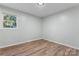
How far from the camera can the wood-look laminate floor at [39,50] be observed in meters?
0.71

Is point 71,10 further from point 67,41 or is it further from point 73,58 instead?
point 73,58

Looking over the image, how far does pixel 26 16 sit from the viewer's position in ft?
2.70

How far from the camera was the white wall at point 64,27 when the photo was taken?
74 cm

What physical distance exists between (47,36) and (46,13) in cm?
23

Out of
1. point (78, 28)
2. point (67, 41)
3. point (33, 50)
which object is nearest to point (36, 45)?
point (33, 50)

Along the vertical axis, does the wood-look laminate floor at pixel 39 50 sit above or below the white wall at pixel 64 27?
below

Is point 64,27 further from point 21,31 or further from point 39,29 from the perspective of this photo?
point 21,31

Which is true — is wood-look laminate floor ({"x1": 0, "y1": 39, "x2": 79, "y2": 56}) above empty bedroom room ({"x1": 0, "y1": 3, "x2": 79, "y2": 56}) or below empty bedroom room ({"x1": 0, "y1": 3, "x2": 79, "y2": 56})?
below

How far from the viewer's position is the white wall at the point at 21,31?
74 centimetres

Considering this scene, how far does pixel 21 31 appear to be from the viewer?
82cm

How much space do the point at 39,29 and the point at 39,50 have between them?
20 centimetres

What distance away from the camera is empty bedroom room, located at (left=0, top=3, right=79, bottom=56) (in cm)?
71

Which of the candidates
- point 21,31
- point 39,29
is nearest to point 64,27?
point 39,29

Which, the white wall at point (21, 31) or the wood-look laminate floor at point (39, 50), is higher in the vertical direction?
the white wall at point (21, 31)
